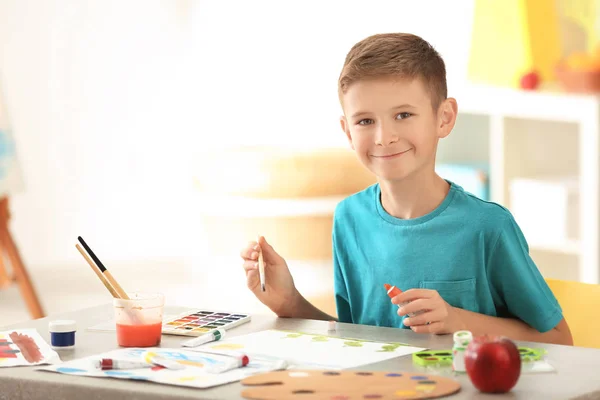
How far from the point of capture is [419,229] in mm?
1717

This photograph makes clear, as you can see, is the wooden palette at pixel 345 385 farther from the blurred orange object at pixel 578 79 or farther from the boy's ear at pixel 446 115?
the blurred orange object at pixel 578 79

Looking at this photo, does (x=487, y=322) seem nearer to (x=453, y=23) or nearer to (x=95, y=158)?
(x=453, y=23)

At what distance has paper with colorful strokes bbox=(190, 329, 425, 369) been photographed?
4.29 ft

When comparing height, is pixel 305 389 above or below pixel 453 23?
below

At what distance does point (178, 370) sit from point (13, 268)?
2.67m

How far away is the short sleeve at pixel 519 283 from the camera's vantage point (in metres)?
1.64

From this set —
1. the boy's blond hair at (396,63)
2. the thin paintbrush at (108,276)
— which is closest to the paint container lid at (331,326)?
the thin paintbrush at (108,276)

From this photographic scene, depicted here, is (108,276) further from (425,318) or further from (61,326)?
(425,318)

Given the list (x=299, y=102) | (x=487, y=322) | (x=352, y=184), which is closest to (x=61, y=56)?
(x=299, y=102)

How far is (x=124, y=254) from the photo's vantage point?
5418 millimetres

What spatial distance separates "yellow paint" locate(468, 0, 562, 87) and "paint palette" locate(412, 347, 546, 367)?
2303 mm

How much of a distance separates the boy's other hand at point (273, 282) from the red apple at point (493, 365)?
59 cm

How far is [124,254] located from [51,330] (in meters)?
4.02

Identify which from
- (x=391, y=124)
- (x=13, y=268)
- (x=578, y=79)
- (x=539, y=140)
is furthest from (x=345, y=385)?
(x=13, y=268)
